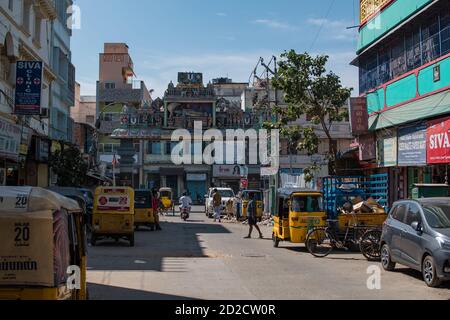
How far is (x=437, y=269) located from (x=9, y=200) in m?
8.39

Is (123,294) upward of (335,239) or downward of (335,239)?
downward

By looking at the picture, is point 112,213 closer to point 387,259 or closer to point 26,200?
point 387,259

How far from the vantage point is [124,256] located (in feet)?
57.6

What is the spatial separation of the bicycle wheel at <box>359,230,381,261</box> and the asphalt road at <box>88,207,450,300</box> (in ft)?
1.11

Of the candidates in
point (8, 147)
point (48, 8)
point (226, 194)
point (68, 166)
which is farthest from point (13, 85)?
point (226, 194)

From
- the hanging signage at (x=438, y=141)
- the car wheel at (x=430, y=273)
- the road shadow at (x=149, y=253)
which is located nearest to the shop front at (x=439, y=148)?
the hanging signage at (x=438, y=141)

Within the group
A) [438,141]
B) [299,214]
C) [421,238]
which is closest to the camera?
[421,238]

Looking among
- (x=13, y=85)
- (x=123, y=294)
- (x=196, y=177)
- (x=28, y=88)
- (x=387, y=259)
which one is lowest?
(x=123, y=294)

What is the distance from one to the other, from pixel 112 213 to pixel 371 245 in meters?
8.71

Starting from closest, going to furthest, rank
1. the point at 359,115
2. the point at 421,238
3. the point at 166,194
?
the point at 421,238 < the point at 359,115 < the point at 166,194

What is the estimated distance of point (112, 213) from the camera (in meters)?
20.2

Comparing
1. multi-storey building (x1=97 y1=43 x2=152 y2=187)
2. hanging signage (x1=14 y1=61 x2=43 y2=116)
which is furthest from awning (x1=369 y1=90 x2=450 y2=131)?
multi-storey building (x1=97 y1=43 x2=152 y2=187)

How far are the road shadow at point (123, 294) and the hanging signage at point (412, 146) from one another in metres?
12.0
